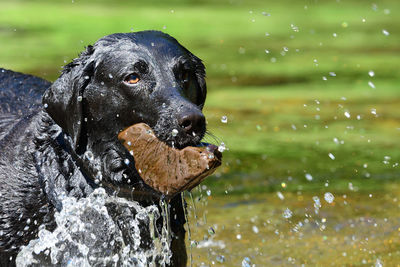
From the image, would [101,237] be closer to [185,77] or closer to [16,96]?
[185,77]

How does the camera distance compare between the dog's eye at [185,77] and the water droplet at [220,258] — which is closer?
the dog's eye at [185,77]

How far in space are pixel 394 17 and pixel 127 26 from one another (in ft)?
24.5

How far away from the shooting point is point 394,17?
21547mm

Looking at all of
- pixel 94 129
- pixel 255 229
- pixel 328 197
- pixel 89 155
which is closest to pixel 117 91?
pixel 94 129

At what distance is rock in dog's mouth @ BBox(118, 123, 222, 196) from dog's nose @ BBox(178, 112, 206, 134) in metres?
0.10

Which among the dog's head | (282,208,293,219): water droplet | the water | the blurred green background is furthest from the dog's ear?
(282,208,293,219): water droplet

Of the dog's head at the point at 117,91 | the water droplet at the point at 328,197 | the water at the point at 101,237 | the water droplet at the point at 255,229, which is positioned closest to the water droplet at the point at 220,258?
the water droplet at the point at 255,229

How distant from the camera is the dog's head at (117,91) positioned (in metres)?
4.50

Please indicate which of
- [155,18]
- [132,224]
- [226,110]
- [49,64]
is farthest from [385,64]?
[132,224]

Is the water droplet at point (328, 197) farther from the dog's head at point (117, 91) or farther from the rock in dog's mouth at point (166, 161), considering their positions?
the rock in dog's mouth at point (166, 161)

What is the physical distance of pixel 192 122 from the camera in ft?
14.1

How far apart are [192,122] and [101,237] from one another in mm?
934

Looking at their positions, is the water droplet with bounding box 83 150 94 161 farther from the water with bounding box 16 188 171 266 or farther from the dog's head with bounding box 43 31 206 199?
the water with bounding box 16 188 171 266

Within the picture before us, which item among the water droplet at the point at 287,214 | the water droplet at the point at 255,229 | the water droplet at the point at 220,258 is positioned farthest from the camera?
the water droplet at the point at 255,229
